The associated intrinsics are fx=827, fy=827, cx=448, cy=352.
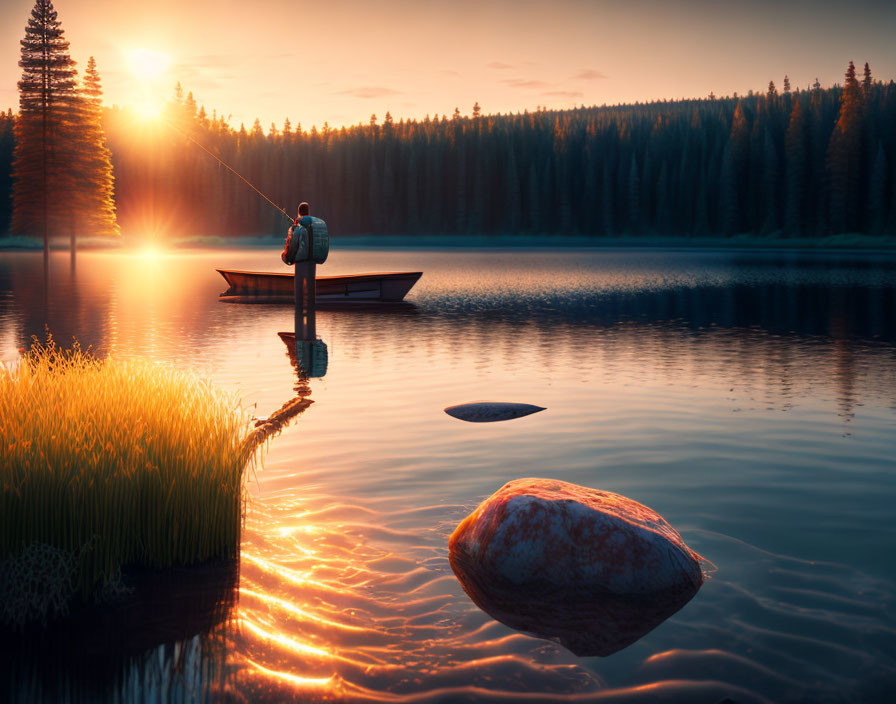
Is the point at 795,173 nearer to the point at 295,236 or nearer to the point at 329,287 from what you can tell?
the point at 329,287

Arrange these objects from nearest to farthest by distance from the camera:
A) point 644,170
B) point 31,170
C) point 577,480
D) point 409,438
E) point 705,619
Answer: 1. point 705,619
2. point 577,480
3. point 409,438
4. point 31,170
5. point 644,170

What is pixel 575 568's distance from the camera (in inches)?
257

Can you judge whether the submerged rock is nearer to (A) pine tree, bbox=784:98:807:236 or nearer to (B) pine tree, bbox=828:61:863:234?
(B) pine tree, bbox=828:61:863:234

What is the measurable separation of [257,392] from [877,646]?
1222cm

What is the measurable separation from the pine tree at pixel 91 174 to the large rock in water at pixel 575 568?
213 feet

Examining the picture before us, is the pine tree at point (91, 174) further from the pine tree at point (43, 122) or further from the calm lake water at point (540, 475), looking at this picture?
the calm lake water at point (540, 475)

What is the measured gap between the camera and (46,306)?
3344 centimetres

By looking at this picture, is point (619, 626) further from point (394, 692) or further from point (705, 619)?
point (394, 692)

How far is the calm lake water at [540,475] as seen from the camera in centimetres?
539

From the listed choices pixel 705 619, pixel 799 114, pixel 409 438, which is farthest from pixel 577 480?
pixel 799 114

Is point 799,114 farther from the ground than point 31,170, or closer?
farther from the ground

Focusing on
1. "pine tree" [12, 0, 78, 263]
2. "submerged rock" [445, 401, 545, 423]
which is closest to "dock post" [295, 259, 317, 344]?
"submerged rock" [445, 401, 545, 423]

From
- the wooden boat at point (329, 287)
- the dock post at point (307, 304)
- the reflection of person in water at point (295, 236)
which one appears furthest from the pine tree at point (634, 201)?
the reflection of person in water at point (295, 236)

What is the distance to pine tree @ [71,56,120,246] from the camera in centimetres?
6344
